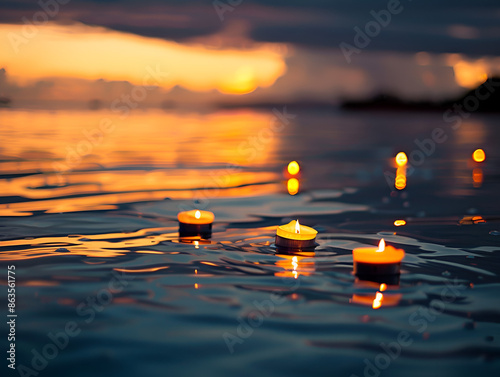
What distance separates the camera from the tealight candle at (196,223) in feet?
25.3

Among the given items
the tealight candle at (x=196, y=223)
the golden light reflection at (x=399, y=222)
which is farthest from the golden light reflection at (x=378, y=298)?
the golden light reflection at (x=399, y=222)

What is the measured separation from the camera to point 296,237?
687cm

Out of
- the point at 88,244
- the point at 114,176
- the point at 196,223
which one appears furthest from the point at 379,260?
the point at 114,176

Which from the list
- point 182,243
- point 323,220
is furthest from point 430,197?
point 182,243

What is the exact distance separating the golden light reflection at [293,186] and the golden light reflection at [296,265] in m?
5.94

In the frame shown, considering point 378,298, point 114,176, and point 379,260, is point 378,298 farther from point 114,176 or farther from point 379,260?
point 114,176

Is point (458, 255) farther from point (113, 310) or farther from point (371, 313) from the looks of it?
point (113, 310)

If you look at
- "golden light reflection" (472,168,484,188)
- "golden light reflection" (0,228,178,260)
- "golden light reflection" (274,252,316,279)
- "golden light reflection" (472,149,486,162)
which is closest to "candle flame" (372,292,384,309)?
"golden light reflection" (274,252,316,279)

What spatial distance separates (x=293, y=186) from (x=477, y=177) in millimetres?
5143

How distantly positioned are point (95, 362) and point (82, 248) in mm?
3362

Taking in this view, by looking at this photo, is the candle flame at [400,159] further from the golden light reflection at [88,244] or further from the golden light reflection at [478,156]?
the golden light reflection at [88,244]

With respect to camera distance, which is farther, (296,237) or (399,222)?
(399,222)

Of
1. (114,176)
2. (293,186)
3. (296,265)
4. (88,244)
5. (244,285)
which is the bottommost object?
(244,285)

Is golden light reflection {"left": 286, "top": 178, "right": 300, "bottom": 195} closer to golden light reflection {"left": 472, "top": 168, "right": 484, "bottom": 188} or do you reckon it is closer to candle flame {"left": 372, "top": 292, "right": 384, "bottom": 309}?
golden light reflection {"left": 472, "top": 168, "right": 484, "bottom": 188}
